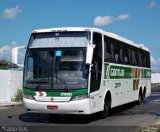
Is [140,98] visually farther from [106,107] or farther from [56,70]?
[56,70]

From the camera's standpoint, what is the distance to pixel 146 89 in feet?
84.3

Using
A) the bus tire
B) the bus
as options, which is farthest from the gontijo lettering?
the bus tire

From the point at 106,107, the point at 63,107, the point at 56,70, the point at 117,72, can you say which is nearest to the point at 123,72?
the point at 117,72

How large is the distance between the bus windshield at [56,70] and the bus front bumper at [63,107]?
50cm

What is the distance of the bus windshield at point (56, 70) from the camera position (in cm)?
1409

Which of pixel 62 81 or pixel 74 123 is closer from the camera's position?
pixel 62 81

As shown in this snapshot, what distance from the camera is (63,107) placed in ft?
46.0

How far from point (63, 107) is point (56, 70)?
1.29 m

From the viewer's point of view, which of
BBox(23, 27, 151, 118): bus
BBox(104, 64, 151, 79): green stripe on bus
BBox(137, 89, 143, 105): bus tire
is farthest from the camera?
BBox(137, 89, 143, 105): bus tire

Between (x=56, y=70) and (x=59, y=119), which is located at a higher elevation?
(x=56, y=70)

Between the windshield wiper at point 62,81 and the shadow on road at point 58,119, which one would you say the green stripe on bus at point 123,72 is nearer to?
the shadow on road at point 58,119

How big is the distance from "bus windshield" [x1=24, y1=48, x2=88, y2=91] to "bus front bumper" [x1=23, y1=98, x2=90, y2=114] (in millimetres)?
505

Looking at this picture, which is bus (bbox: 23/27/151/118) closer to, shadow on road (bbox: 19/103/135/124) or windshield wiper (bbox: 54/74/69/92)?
windshield wiper (bbox: 54/74/69/92)

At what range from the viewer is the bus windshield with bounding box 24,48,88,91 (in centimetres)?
1409
